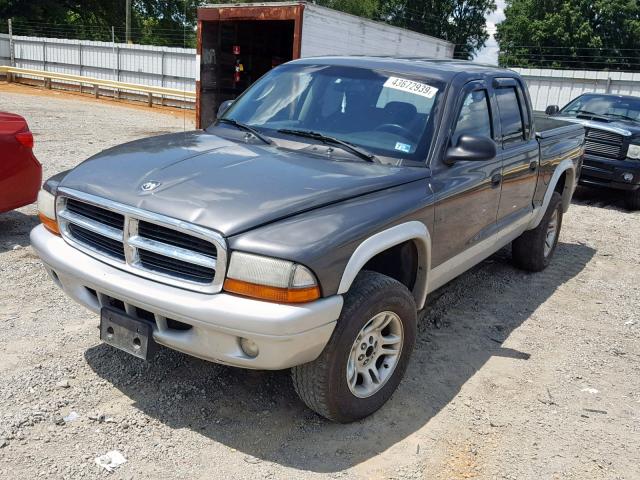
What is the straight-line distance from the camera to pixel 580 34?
4016cm

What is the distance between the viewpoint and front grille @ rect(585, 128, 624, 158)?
9352 millimetres

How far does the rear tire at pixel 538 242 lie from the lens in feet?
19.4

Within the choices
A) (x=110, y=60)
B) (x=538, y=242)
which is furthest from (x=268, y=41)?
(x=110, y=60)

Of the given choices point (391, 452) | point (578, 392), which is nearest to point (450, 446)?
point (391, 452)

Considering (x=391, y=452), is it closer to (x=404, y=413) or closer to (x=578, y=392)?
(x=404, y=413)

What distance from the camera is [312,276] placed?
9.12 ft

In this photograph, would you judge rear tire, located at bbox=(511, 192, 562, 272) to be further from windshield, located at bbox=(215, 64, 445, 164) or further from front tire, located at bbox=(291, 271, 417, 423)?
front tire, located at bbox=(291, 271, 417, 423)

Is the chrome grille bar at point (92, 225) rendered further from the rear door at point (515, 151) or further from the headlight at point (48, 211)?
the rear door at point (515, 151)

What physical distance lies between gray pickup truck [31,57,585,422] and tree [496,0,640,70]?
37892 mm

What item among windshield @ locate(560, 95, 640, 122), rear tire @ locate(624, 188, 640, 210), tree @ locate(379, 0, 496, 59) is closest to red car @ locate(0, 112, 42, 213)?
rear tire @ locate(624, 188, 640, 210)

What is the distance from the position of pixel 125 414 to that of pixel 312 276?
4.44ft

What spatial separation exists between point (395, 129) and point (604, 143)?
6.85 m

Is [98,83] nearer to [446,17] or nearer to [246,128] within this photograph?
[246,128]

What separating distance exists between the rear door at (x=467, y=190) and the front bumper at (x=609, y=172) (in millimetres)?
5661
